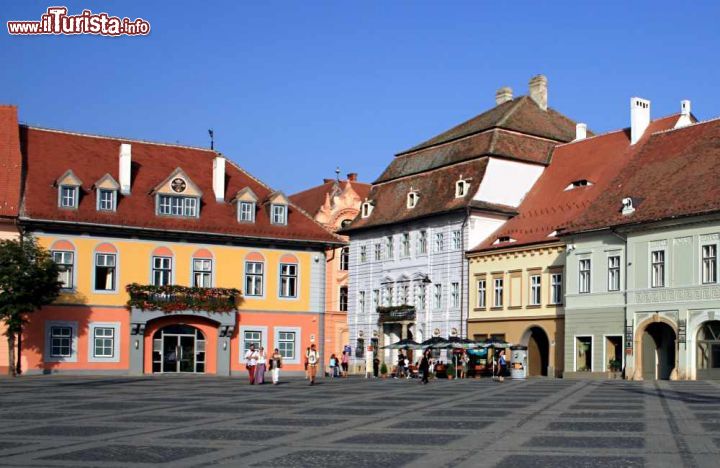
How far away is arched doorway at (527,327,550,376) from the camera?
5927cm

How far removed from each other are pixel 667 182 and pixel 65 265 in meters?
27.3

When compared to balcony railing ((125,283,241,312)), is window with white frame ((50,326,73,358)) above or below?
below

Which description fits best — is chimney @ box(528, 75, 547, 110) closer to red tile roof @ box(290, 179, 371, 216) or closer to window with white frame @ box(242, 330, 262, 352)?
red tile roof @ box(290, 179, 371, 216)

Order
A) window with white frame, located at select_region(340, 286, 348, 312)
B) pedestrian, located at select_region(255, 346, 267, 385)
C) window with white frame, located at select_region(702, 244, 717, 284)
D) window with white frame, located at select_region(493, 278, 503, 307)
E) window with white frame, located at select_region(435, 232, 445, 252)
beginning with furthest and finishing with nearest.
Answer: window with white frame, located at select_region(340, 286, 348, 312)
window with white frame, located at select_region(435, 232, 445, 252)
window with white frame, located at select_region(493, 278, 503, 307)
window with white frame, located at select_region(702, 244, 717, 284)
pedestrian, located at select_region(255, 346, 267, 385)

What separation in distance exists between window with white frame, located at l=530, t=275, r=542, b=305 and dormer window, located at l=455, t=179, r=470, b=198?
25.3 ft

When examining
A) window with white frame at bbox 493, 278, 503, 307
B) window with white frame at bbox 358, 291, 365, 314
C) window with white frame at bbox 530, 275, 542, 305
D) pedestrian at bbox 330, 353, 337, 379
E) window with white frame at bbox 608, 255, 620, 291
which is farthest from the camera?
window with white frame at bbox 358, 291, 365, 314

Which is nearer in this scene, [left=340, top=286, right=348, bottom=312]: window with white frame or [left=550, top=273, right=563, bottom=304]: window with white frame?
[left=550, top=273, right=563, bottom=304]: window with white frame

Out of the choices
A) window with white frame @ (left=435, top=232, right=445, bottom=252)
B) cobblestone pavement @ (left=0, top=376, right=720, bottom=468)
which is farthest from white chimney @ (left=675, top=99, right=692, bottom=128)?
cobblestone pavement @ (left=0, top=376, right=720, bottom=468)

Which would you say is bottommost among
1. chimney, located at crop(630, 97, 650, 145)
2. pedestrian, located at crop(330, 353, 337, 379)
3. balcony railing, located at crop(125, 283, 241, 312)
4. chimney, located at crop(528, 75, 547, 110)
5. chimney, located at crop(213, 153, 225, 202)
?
pedestrian, located at crop(330, 353, 337, 379)

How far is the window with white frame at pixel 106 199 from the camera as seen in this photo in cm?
5178

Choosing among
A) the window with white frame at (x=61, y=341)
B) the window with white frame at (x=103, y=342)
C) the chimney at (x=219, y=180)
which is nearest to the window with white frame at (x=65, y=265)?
the window with white frame at (x=61, y=341)

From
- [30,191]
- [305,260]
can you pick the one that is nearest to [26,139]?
[30,191]

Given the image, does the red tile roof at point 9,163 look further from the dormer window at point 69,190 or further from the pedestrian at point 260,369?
the pedestrian at point 260,369

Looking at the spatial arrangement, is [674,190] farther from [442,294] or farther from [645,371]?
[442,294]
